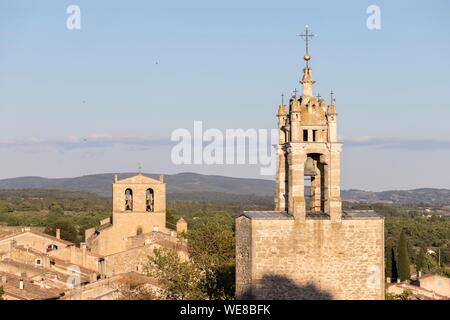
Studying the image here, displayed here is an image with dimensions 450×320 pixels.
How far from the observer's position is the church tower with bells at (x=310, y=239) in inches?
875

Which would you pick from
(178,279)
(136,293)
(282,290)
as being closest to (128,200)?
(136,293)

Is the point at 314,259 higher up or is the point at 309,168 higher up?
the point at 309,168

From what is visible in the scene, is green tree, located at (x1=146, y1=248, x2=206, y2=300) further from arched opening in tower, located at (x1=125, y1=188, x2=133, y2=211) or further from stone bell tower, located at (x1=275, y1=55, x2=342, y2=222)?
arched opening in tower, located at (x1=125, y1=188, x2=133, y2=211)

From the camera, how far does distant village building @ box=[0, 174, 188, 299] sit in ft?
124

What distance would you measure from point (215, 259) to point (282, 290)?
45.7ft

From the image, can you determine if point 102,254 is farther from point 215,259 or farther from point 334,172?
point 334,172

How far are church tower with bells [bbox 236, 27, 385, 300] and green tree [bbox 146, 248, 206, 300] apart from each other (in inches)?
267

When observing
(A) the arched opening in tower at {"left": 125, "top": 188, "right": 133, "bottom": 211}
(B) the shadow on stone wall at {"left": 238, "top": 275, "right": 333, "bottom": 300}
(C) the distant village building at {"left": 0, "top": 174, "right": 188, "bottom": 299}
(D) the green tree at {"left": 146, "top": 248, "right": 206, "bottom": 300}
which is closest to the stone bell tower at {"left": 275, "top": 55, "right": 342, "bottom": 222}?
(B) the shadow on stone wall at {"left": 238, "top": 275, "right": 333, "bottom": 300}

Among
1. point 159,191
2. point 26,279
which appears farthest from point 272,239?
point 159,191

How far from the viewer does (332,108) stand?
23.3 metres

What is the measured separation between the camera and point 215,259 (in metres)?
36.0

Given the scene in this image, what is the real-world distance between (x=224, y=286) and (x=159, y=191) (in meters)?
26.9
